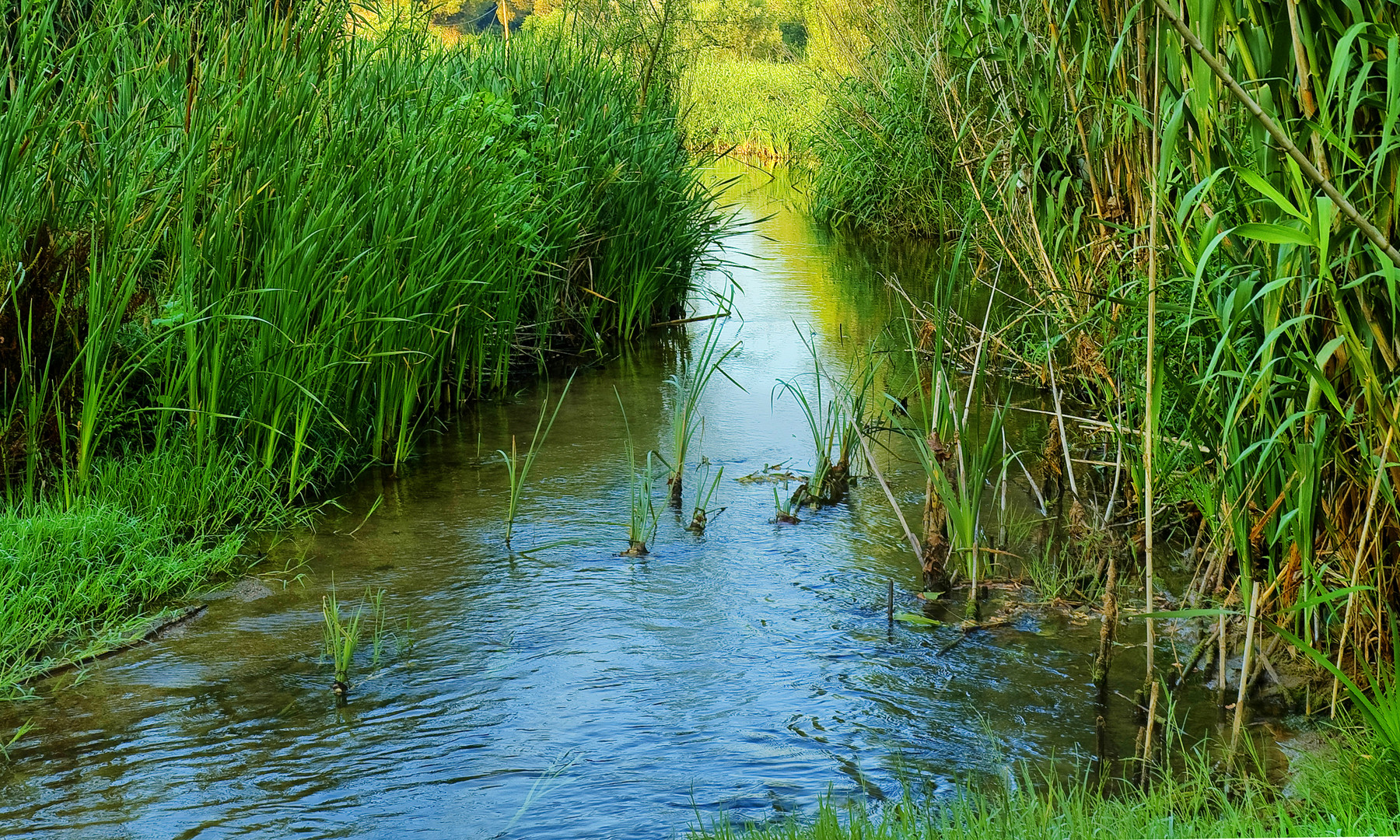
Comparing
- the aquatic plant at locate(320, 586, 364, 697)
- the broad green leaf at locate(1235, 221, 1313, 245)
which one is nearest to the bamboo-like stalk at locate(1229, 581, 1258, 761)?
the broad green leaf at locate(1235, 221, 1313, 245)

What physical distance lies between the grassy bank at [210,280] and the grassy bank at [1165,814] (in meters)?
2.25

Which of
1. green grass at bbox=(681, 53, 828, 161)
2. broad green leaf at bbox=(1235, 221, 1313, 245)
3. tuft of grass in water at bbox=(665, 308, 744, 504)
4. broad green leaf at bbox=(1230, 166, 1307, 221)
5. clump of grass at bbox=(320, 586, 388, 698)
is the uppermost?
green grass at bbox=(681, 53, 828, 161)

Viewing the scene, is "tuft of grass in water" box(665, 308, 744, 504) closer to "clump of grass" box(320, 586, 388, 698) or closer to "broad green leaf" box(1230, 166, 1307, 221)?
"clump of grass" box(320, 586, 388, 698)

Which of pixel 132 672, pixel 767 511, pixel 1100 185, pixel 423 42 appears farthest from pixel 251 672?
pixel 423 42

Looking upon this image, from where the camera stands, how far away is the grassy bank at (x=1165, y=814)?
2.16 m

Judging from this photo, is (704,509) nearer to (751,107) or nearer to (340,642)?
(340,642)

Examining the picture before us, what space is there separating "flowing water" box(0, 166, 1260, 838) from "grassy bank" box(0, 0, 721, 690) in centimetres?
33

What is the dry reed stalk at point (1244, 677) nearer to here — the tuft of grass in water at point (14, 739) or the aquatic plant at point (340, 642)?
the aquatic plant at point (340, 642)

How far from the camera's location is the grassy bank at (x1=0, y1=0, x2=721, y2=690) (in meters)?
3.79

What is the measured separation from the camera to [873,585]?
399 centimetres

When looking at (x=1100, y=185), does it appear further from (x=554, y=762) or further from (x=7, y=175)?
(x=7, y=175)

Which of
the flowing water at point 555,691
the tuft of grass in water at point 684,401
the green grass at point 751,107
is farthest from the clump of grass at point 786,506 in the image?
the green grass at point 751,107

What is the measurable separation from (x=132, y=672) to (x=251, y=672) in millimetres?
313

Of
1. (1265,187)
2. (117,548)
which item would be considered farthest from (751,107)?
(1265,187)
